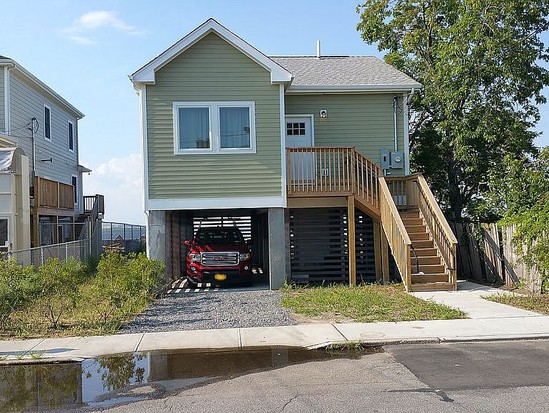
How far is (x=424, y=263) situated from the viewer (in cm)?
1574

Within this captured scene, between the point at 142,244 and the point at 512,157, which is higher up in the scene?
the point at 512,157

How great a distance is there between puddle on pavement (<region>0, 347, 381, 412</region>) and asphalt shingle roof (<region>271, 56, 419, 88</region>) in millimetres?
10906

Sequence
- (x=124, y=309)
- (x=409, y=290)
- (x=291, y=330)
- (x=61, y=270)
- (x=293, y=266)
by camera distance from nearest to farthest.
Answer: (x=291, y=330) < (x=61, y=270) < (x=124, y=309) < (x=409, y=290) < (x=293, y=266)

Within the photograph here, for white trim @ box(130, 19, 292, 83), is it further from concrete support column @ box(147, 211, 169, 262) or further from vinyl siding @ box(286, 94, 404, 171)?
concrete support column @ box(147, 211, 169, 262)

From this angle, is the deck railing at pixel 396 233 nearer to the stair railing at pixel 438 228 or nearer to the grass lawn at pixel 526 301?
the stair railing at pixel 438 228

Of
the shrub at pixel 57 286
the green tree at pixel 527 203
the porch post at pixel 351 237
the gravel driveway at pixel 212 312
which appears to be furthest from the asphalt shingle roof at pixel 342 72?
the shrub at pixel 57 286

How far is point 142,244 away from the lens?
115ft

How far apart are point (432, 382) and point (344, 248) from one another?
36.2 ft

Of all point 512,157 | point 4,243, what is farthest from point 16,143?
point 512,157

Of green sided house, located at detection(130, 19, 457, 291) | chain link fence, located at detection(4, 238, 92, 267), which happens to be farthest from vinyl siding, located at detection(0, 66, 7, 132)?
green sided house, located at detection(130, 19, 457, 291)

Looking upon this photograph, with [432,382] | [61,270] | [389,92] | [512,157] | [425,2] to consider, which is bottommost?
[432,382]

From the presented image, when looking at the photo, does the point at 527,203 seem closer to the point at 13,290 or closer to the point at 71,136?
the point at 13,290

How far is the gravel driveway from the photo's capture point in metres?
11.3

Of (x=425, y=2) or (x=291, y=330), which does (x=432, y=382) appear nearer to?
(x=291, y=330)
